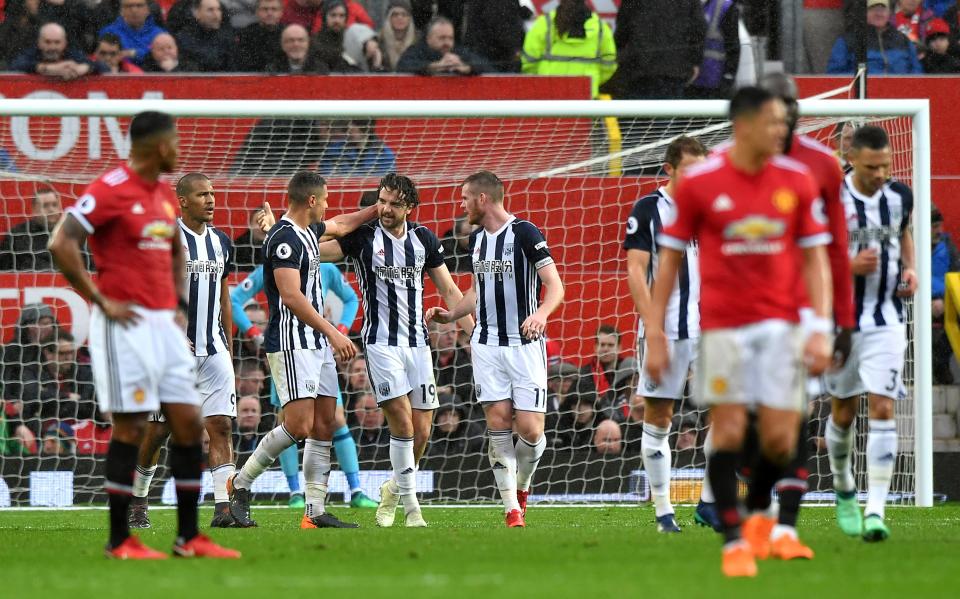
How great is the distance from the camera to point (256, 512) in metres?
12.0

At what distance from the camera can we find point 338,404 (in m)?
12.2

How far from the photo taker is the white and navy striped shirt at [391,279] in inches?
389

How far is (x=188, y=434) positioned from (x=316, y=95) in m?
8.14

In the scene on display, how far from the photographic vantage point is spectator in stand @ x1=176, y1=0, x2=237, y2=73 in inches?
585

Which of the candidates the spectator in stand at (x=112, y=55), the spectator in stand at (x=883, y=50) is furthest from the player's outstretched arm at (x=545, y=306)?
the spectator in stand at (x=883, y=50)

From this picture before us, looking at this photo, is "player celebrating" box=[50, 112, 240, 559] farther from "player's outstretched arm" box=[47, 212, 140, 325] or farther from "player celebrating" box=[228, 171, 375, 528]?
"player celebrating" box=[228, 171, 375, 528]

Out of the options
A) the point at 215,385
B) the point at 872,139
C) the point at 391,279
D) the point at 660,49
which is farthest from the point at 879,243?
the point at 660,49

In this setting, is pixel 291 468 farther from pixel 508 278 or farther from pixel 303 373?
pixel 508 278

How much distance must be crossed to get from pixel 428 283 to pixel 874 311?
6.84 metres

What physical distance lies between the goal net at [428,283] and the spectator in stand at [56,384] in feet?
0.06

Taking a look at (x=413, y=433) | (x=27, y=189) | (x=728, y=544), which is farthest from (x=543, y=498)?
(x=728, y=544)

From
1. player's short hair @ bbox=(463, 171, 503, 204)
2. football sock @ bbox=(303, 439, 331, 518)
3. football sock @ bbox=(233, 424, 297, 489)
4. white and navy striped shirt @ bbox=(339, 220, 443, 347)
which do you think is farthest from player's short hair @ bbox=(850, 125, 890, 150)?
football sock @ bbox=(233, 424, 297, 489)

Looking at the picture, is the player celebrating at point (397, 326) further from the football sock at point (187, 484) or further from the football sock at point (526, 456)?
the football sock at point (187, 484)

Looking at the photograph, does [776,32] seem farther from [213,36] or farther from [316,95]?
[213,36]
